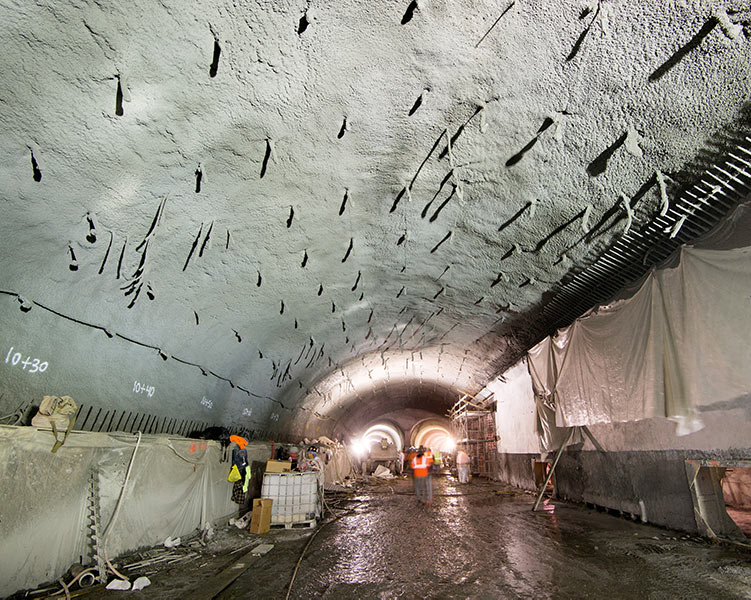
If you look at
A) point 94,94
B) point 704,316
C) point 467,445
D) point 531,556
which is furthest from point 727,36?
point 467,445

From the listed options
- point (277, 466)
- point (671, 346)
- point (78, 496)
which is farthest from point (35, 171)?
point (277, 466)

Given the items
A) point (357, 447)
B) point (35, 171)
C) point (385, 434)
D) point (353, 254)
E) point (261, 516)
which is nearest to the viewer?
point (35, 171)

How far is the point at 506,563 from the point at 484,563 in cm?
27

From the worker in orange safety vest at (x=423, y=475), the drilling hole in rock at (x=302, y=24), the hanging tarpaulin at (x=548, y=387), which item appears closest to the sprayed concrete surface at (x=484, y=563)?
the hanging tarpaulin at (x=548, y=387)

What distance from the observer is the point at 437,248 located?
5.96 m

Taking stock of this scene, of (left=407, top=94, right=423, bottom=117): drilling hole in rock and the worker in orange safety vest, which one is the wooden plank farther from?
the worker in orange safety vest

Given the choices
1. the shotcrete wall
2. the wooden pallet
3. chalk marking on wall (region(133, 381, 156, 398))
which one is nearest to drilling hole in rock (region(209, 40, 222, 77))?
chalk marking on wall (region(133, 381, 156, 398))

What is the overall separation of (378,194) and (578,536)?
6055 mm

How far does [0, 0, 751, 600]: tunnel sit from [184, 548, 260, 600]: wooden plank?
55 millimetres

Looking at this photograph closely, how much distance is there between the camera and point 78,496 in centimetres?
464

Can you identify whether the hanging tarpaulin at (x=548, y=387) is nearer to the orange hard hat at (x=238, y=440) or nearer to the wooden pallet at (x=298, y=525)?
the wooden pallet at (x=298, y=525)

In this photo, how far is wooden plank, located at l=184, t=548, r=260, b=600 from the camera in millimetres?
4172

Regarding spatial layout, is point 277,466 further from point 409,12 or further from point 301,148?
point 409,12

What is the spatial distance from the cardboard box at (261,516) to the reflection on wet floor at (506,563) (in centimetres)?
114
